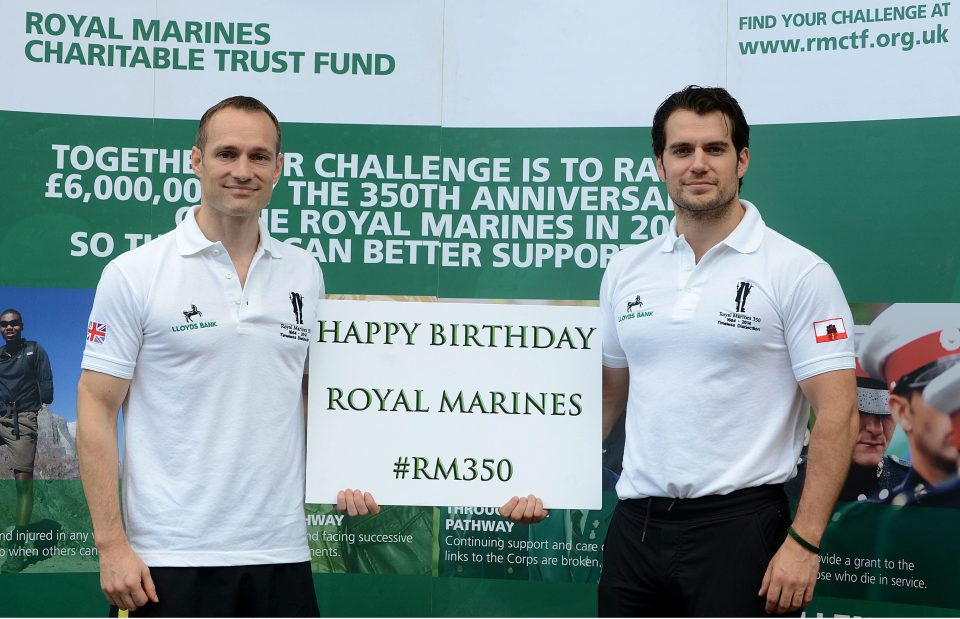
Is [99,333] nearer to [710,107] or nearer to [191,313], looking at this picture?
[191,313]

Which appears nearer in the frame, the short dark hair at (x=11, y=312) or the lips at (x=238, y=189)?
the lips at (x=238, y=189)

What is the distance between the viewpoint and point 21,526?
3.95 meters

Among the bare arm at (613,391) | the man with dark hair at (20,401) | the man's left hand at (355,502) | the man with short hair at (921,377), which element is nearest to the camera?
the man's left hand at (355,502)

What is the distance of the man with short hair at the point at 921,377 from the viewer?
3707 mm

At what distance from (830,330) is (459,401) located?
1023 millimetres

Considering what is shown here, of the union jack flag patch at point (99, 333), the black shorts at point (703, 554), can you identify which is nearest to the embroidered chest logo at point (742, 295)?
the black shorts at point (703, 554)

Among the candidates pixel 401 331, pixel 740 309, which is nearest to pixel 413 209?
pixel 401 331

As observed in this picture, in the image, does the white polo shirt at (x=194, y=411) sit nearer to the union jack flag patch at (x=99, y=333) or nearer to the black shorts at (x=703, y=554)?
the union jack flag patch at (x=99, y=333)

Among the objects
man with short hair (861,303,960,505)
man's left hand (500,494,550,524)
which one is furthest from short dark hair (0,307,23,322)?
man with short hair (861,303,960,505)

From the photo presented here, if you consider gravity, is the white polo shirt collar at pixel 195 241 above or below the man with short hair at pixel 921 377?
above

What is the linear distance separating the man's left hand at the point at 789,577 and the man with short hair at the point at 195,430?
116cm

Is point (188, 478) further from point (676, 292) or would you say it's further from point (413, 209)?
point (413, 209)

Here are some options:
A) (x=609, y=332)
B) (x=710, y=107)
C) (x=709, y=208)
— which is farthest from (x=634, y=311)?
(x=710, y=107)

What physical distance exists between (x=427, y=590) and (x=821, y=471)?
2070 mm
